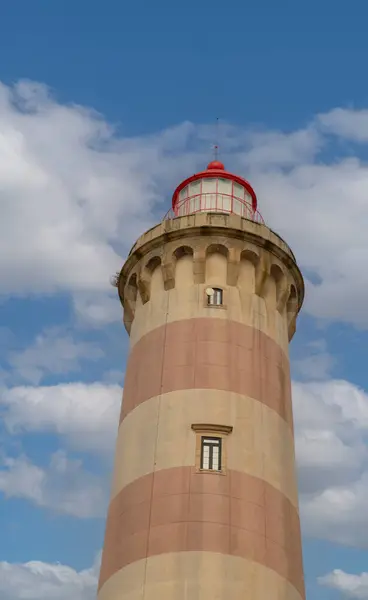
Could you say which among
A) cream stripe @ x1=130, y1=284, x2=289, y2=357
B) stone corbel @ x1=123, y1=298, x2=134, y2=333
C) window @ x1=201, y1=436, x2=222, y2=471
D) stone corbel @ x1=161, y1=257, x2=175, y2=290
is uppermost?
stone corbel @ x1=123, y1=298, x2=134, y2=333

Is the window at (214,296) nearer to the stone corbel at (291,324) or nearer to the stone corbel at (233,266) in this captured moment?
the stone corbel at (233,266)

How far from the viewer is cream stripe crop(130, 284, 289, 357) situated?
25266 mm

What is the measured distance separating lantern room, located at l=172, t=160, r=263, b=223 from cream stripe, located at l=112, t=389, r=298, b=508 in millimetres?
9058

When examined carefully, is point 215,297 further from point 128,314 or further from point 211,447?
point 211,447

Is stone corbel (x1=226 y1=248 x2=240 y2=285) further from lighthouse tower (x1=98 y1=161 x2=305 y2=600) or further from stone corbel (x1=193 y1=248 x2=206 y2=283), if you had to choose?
stone corbel (x1=193 y1=248 x2=206 y2=283)

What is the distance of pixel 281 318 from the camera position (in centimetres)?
2702

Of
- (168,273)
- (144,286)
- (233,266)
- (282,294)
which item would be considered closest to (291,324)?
(282,294)

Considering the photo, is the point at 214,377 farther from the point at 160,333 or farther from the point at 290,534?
the point at 290,534

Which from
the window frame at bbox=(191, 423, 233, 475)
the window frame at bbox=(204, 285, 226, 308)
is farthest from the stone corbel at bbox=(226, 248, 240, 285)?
the window frame at bbox=(191, 423, 233, 475)

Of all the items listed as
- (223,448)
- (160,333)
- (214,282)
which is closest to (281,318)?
(214,282)

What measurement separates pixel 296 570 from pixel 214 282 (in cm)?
992

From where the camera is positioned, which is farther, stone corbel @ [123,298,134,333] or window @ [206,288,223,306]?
stone corbel @ [123,298,134,333]

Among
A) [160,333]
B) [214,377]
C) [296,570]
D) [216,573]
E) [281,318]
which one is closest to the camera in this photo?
[216,573]

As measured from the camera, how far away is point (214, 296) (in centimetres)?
2569
